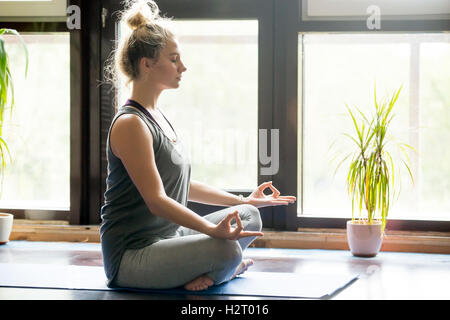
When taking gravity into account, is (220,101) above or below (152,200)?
above

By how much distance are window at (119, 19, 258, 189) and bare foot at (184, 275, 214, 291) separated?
1.40 meters

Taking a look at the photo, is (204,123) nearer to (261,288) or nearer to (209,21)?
(209,21)

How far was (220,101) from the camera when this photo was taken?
3.65 metres

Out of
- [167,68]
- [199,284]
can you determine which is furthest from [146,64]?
[199,284]

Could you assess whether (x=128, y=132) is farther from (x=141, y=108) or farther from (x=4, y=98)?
(x=4, y=98)

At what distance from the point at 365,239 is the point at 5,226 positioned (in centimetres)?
209

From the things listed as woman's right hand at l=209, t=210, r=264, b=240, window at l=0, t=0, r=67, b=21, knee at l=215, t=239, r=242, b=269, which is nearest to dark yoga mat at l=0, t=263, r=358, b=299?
knee at l=215, t=239, r=242, b=269

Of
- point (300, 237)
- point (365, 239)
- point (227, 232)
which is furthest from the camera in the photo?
point (300, 237)

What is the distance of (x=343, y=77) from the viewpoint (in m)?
3.54

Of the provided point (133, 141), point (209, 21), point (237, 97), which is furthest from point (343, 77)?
point (133, 141)

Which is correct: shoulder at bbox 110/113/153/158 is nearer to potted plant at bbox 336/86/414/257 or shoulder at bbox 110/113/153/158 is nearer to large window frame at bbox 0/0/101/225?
potted plant at bbox 336/86/414/257

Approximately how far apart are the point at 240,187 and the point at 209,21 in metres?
1.04

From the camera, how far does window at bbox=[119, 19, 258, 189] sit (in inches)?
142

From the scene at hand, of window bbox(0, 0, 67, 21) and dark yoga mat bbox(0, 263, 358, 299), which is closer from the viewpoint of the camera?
dark yoga mat bbox(0, 263, 358, 299)
